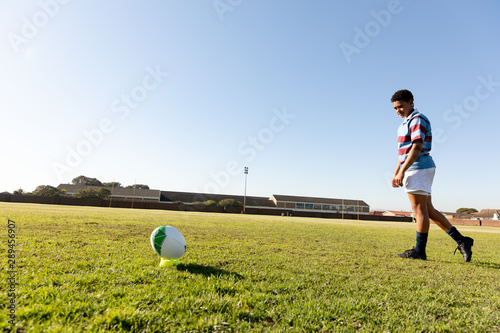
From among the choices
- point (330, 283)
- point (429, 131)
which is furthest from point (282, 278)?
point (429, 131)

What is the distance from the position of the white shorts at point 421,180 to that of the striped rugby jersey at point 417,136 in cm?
8

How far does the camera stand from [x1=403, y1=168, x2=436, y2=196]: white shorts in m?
4.14

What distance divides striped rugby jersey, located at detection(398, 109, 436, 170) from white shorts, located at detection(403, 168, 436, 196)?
0.08 meters

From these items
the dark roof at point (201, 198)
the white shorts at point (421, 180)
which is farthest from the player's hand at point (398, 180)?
the dark roof at point (201, 198)

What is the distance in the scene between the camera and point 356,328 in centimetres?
168

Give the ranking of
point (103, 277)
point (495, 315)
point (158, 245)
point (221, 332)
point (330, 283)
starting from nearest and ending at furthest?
point (221, 332) < point (495, 315) < point (103, 277) < point (330, 283) < point (158, 245)

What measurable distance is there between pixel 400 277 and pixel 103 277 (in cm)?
324

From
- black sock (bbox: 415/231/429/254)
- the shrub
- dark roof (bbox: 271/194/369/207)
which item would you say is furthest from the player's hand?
dark roof (bbox: 271/194/369/207)

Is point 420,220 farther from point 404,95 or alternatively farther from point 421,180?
point 404,95

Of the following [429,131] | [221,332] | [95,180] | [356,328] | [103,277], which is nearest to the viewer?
[221,332]

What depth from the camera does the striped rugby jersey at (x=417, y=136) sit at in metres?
4.08

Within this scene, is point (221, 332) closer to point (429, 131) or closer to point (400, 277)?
point (400, 277)

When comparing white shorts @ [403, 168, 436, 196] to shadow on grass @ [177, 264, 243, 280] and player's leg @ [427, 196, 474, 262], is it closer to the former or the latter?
player's leg @ [427, 196, 474, 262]

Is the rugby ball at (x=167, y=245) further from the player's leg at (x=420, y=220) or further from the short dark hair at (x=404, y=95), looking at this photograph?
the short dark hair at (x=404, y=95)
